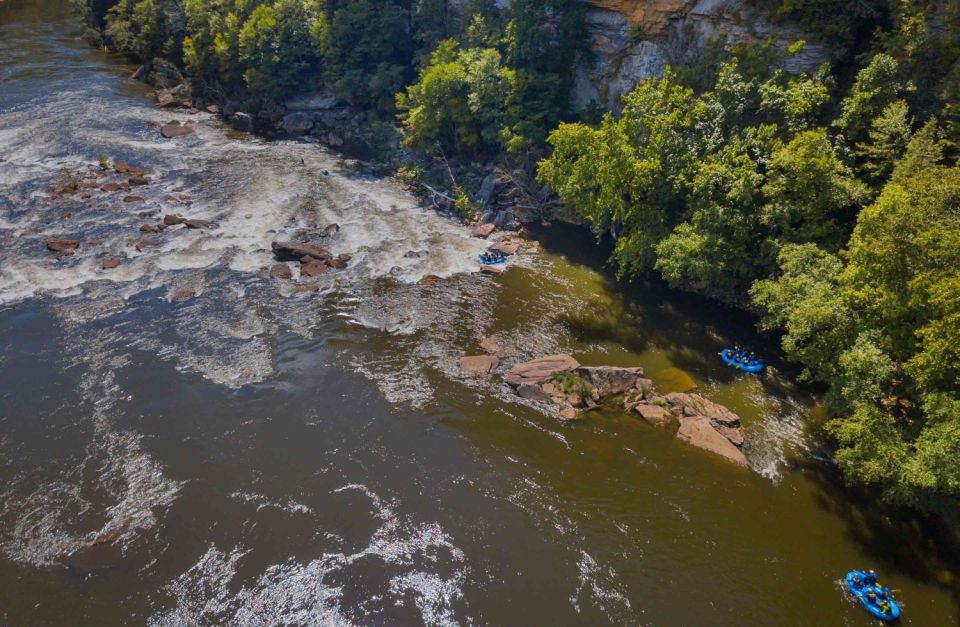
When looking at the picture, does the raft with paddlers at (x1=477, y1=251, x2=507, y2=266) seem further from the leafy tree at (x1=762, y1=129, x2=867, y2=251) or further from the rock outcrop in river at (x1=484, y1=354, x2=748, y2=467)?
the leafy tree at (x1=762, y1=129, x2=867, y2=251)

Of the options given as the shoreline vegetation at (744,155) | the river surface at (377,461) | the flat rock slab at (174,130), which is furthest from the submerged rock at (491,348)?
the flat rock slab at (174,130)

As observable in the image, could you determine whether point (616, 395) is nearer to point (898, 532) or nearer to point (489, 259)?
point (898, 532)

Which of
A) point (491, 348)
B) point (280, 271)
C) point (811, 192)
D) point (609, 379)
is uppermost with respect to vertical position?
point (811, 192)

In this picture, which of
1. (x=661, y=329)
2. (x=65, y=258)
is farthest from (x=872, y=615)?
(x=65, y=258)

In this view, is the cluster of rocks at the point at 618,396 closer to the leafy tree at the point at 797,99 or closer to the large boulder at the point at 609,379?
the large boulder at the point at 609,379

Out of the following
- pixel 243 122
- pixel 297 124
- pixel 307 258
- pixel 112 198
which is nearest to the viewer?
pixel 307 258

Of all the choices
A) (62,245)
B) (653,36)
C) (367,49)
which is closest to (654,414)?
(653,36)
